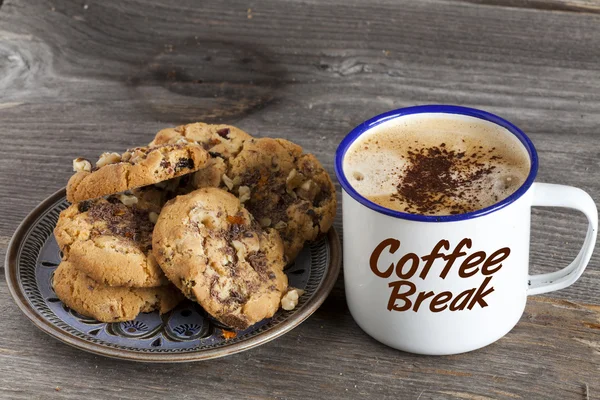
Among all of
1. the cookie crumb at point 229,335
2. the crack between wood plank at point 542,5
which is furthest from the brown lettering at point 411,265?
the crack between wood plank at point 542,5

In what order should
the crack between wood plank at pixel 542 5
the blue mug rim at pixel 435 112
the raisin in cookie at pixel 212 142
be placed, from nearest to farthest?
1. the blue mug rim at pixel 435 112
2. the raisin in cookie at pixel 212 142
3. the crack between wood plank at pixel 542 5

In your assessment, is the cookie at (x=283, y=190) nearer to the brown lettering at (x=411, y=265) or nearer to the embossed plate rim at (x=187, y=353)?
the embossed plate rim at (x=187, y=353)

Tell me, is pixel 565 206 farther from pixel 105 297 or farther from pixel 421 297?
pixel 105 297

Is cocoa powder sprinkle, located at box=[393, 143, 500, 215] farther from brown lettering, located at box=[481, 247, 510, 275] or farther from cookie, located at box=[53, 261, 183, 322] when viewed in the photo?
cookie, located at box=[53, 261, 183, 322]

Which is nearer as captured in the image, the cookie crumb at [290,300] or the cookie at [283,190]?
the cookie crumb at [290,300]

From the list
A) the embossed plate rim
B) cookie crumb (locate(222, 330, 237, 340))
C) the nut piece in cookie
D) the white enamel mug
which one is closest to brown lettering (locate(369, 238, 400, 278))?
the white enamel mug

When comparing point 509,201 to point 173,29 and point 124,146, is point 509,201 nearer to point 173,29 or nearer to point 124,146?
point 124,146
